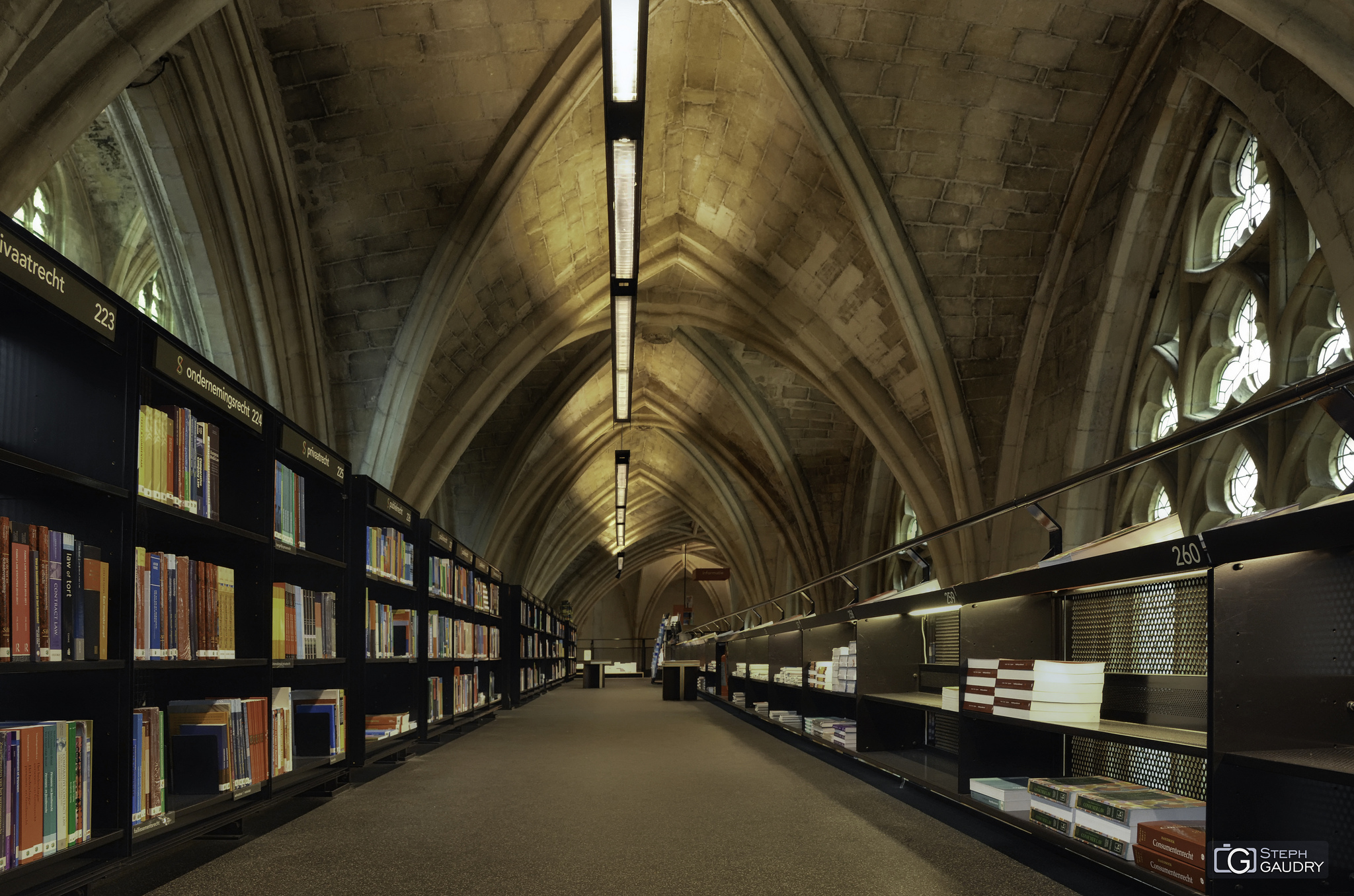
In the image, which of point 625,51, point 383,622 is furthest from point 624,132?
point 383,622

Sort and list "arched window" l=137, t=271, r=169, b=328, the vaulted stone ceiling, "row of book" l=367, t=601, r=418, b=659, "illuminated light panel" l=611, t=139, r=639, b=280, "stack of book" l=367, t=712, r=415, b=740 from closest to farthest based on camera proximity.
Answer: "illuminated light panel" l=611, t=139, r=639, b=280 → "row of book" l=367, t=601, r=418, b=659 → "stack of book" l=367, t=712, r=415, b=740 → the vaulted stone ceiling → "arched window" l=137, t=271, r=169, b=328

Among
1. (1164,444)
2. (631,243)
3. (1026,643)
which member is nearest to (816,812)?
(1026,643)

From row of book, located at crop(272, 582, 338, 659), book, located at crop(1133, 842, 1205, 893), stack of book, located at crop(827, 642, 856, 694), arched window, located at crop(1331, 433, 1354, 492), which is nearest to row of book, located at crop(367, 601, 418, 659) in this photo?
row of book, located at crop(272, 582, 338, 659)

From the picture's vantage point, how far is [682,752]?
24.1 ft

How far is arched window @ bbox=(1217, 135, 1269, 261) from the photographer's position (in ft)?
23.6

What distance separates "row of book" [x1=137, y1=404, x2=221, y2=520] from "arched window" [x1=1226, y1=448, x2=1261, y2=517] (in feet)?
21.1

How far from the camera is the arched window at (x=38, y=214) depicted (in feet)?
27.6

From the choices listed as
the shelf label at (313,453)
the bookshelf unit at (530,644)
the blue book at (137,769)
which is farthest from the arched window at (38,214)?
the bookshelf unit at (530,644)

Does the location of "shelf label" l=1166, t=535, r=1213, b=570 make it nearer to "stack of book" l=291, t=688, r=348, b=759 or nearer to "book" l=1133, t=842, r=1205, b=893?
"book" l=1133, t=842, r=1205, b=893

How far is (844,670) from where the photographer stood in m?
6.24

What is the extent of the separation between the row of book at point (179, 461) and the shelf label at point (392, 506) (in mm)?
2220

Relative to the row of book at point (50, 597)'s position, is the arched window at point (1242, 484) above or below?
above

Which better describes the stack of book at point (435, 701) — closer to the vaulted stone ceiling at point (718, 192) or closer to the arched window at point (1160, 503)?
the vaulted stone ceiling at point (718, 192)

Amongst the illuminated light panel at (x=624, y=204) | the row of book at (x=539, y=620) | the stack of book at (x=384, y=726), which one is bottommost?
the row of book at (x=539, y=620)
